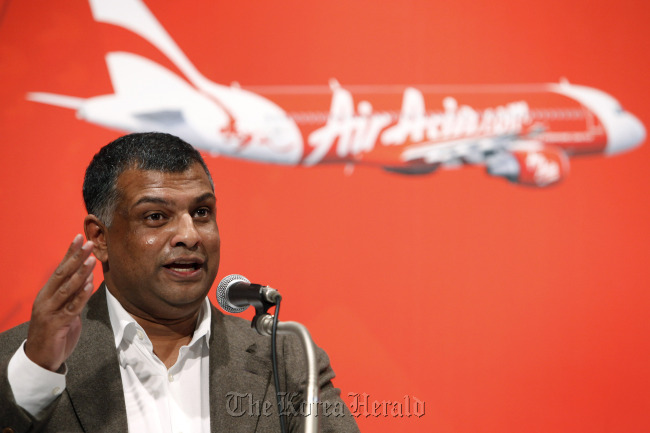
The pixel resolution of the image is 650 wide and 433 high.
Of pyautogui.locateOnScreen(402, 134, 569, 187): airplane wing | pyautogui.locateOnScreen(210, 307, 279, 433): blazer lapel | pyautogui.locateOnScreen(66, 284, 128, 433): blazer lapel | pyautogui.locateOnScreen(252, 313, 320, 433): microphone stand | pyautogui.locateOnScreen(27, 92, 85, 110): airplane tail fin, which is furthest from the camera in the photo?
pyautogui.locateOnScreen(402, 134, 569, 187): airplane wing

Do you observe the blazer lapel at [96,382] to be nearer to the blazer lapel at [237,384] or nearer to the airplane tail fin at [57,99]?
the blazer lapel at [237,384]

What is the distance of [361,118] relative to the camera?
9.31 ft

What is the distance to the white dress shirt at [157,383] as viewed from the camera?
6.07ft

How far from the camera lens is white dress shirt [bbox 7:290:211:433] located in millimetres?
1852

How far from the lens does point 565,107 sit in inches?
118

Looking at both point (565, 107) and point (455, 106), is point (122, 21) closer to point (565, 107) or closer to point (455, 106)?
point (455, 106)

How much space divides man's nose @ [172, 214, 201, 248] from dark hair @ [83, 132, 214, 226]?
0.16 meters

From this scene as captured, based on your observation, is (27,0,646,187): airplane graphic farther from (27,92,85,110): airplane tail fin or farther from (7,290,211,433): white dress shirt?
(7,290,211,433): white dress shirt

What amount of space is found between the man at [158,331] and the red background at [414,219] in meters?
0.76

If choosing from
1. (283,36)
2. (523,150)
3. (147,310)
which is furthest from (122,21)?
(523,150)

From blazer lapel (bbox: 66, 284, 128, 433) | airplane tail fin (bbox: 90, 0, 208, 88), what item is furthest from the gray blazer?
airplane tail fin (bbox: 90, 0, 208, 88)

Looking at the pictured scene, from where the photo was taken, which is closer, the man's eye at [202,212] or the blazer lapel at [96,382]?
the blazer lapel at [96,382]

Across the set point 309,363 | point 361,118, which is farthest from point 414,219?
point 309,363

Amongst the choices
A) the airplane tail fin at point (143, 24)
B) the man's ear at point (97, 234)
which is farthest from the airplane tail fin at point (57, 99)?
the man's ear at point (97, 234)
